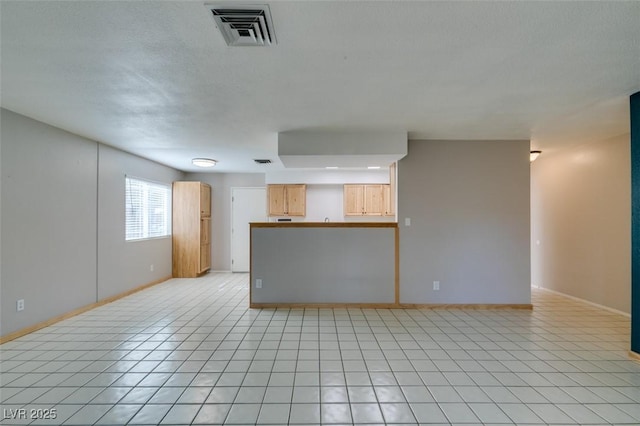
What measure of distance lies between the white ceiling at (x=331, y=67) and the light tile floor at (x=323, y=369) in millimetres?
2461

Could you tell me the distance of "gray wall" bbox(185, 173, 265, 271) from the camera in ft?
25.5

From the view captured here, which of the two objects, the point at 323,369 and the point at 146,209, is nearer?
the point at 323,369

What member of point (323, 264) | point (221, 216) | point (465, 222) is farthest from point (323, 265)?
point (221, 216)

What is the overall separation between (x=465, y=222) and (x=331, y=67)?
329cm

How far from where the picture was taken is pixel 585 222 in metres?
4.88

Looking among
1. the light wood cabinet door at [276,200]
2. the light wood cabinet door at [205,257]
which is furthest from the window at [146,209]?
the light wood cabinet door at [276,200]

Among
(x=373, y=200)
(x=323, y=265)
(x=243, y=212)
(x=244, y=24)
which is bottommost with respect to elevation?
(x=323, y=265)

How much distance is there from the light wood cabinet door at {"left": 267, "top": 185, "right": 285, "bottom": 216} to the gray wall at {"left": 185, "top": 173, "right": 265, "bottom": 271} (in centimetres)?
98

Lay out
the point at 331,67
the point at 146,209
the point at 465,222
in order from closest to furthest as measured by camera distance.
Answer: the point at 331,67
the point at 465,222
the point at 146,209

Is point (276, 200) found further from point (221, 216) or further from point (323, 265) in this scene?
point (323, 265)

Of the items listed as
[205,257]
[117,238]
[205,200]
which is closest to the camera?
[117,238]

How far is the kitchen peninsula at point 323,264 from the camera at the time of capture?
4621 millimetres

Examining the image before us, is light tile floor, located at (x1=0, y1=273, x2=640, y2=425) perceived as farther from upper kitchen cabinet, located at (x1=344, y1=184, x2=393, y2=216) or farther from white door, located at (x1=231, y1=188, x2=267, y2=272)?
white door, located at (x1=231, y1=188, x2=267, y2=272)

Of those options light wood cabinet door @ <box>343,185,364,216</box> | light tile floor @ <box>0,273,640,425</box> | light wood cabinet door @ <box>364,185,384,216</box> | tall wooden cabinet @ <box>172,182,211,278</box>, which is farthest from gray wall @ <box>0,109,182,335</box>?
light wood cabinet door @ <box>364,185,384,216</box>
